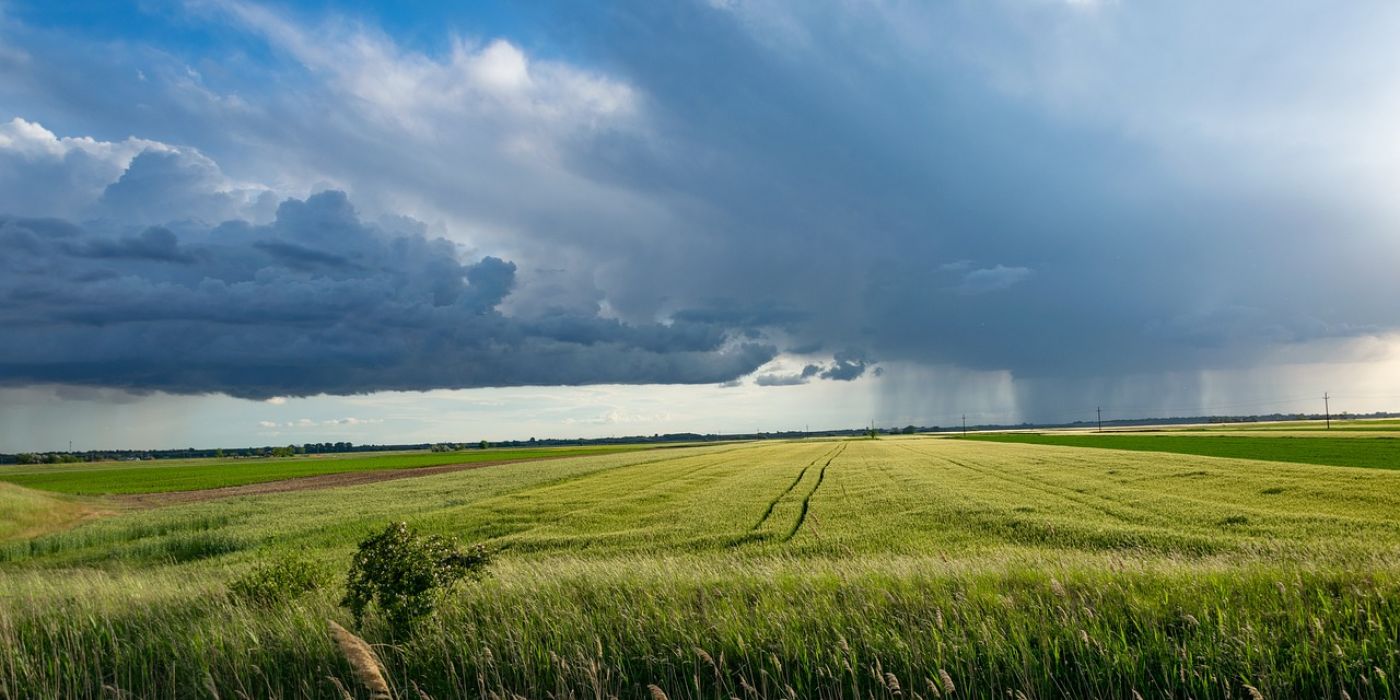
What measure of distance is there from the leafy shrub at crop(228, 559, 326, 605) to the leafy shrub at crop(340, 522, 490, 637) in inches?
102

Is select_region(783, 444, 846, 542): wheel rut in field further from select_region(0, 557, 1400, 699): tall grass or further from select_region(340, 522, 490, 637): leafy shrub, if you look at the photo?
select_region(340, 522, 490, 637): leafy shrub

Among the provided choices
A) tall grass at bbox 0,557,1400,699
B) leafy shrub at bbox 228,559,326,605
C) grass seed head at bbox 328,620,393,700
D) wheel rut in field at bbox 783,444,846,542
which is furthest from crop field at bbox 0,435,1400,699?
wheel rut in field at bbox 783,444,846,542

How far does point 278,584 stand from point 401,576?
4.41 metres

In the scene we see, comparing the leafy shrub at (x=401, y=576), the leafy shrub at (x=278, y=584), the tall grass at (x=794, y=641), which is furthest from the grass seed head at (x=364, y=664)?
the leafy shrub at (x=278, y=584)

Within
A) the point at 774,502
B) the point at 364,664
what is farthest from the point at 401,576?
the point at 774,502

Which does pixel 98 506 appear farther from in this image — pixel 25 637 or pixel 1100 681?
pixel 1100 681

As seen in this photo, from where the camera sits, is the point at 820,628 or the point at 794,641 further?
the point at 820,628

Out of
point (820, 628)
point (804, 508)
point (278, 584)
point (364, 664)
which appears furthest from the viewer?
point (804, 508)

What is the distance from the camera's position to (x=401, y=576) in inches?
377

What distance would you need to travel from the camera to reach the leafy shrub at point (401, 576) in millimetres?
9406

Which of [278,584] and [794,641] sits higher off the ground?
[794,641]

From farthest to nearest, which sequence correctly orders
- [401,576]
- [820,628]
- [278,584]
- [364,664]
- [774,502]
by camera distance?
[774,502], [278,584], [401,576], [820,628], [364,664]

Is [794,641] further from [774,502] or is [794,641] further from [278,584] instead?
[774,502]

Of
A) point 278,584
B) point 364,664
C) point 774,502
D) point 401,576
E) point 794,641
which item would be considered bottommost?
point 774,502
